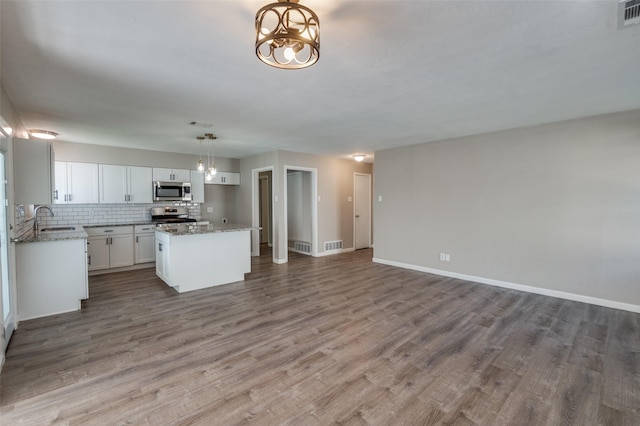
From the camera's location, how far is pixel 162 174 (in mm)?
6328

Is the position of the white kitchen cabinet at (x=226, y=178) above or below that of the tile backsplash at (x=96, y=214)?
above

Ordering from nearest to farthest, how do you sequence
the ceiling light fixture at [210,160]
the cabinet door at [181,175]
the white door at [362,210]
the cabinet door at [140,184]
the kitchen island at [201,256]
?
the kitchen island at [201,256] < the ceiling light fixture at [210,160] < the cabinet door at [140,184] < the cabinet door at [181,175] < the white door at [362,210]

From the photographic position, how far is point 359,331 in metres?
3.07

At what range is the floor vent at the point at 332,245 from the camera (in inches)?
283

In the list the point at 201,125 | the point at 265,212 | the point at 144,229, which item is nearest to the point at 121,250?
the point at 144,229

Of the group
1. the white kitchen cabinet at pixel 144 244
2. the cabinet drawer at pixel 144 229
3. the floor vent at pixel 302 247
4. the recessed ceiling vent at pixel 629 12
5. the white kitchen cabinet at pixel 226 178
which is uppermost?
the recessed ceiling vent at pixel 629 12

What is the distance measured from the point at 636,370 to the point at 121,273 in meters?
7.03

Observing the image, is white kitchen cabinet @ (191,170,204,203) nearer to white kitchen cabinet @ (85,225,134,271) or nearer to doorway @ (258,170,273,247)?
white kitchen cabinet @ (85,225,134,271)

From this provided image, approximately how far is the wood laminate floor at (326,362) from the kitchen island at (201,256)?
40cm

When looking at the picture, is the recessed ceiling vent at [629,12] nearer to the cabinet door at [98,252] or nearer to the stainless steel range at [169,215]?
the stainless steel range at [169,215]

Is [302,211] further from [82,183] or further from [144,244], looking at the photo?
[82,183]

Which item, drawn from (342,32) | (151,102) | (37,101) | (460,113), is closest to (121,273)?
(37,101)

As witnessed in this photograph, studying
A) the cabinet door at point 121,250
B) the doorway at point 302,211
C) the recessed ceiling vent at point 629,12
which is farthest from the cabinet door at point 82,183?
the recessed ceiling vent at point 629,12

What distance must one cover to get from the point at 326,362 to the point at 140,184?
5.54 metres
